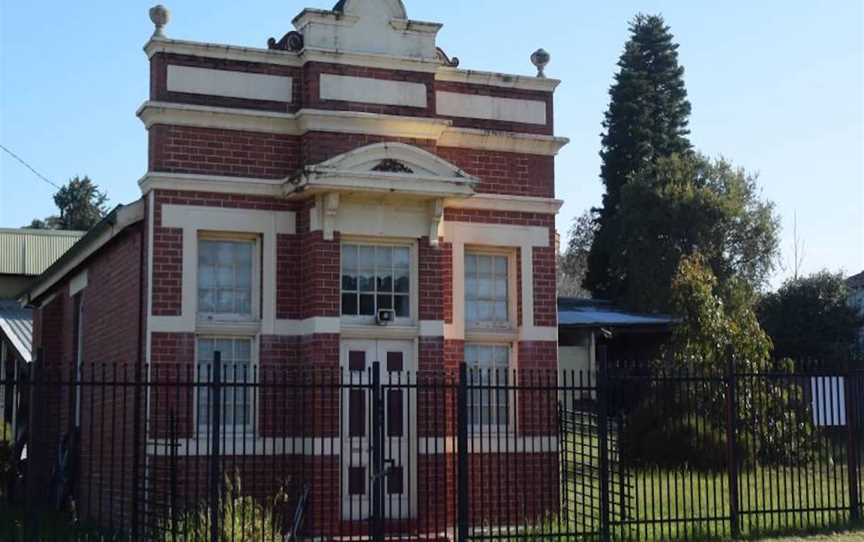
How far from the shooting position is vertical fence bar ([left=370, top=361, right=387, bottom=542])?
1229 centimetres

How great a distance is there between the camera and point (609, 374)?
1371 cm

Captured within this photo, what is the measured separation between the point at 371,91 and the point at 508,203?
239cm

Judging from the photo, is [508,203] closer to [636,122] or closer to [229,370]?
[229,370]

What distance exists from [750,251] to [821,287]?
6.18 m

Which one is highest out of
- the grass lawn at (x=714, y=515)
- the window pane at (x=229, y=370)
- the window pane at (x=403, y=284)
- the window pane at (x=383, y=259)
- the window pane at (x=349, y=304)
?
the window pane at (x=383, y=259)

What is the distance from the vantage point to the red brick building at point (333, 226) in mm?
14359

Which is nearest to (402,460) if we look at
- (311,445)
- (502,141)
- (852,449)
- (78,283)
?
(311,445)

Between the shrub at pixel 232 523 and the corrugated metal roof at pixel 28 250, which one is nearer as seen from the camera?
the shrub at pixel 232 523

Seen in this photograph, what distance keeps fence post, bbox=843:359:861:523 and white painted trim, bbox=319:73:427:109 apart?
6455 millimetres

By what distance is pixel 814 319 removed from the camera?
34344 mm

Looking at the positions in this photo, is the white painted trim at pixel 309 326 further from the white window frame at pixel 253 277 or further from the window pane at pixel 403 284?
the window pane at pixel 403 284

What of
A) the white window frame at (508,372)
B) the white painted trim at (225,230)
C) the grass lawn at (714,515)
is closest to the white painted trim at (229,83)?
the white painted trim at (225,230)

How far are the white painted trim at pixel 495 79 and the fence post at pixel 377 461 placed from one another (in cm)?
507

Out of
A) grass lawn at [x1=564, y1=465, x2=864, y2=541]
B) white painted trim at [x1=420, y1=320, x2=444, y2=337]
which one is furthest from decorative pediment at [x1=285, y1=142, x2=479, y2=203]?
grass lawn at [x1=564, y1=465, x2=864, y2=541]
